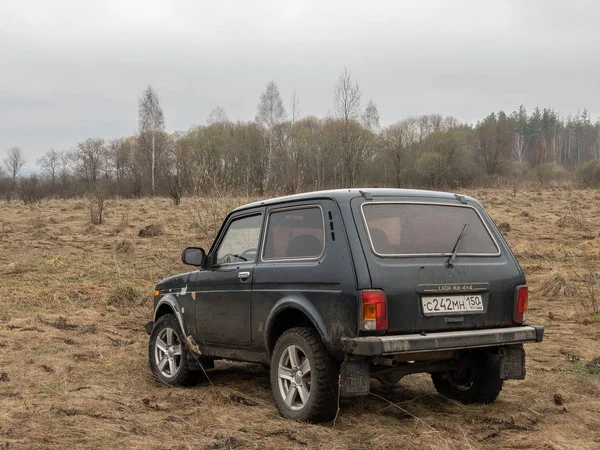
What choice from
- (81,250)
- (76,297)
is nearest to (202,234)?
(76,297)

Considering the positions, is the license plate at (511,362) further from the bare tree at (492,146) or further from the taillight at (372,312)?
the bare tree at (492,146)

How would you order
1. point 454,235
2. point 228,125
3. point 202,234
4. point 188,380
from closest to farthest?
point 454,235 → point 188,380 → point 202,234 → point 228,125

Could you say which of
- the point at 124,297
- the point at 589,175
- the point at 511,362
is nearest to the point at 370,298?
the point at 511,362

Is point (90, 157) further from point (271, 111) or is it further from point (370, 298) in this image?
point (370, 298)

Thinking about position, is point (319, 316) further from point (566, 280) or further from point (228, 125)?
point (228, 125)

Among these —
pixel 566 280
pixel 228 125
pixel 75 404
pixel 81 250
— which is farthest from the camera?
pixel 228 125

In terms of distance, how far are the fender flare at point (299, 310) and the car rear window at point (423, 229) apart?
23.4 inches

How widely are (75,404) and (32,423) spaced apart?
554mm

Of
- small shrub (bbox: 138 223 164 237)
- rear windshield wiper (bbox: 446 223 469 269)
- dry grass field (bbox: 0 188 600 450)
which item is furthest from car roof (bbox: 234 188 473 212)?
small shrub (bbox: 138 223 164 237)

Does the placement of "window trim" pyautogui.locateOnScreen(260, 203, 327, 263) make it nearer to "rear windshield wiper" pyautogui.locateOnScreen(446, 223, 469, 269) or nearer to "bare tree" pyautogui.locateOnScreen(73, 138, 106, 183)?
"rear windshield wiper" pyautogui.locateOnScreen(446, 223, 469, 269)

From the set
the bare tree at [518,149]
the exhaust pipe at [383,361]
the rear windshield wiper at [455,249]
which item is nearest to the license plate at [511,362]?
the rear windshield wiper at [455,249]

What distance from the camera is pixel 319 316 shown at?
4.18 metres

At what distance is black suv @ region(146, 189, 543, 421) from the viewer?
400 cm

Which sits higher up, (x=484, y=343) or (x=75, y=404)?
(x=484, y=343)
